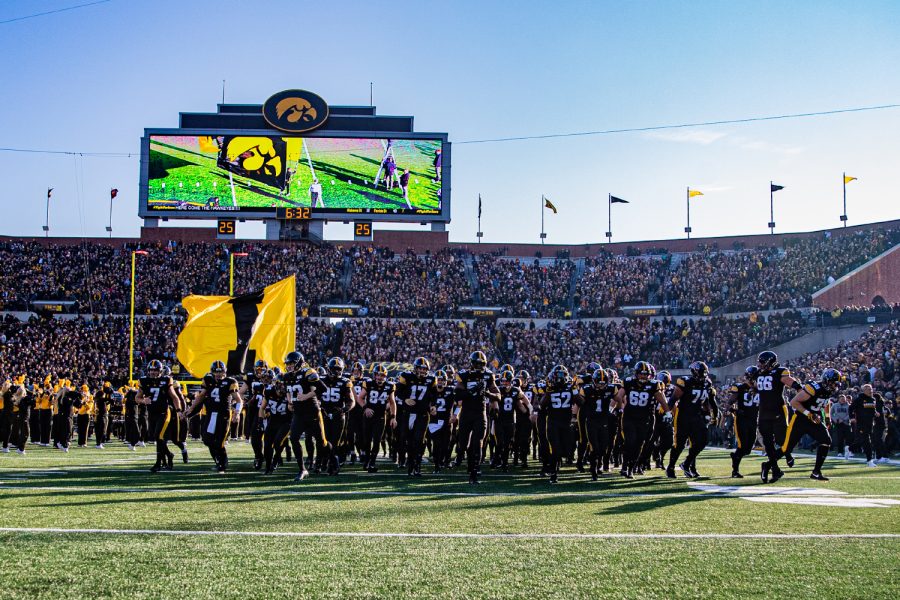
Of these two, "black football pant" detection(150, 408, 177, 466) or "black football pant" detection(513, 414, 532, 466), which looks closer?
"black football pant" detection(150, 408, 177, 466)

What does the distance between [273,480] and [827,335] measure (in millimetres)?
31741

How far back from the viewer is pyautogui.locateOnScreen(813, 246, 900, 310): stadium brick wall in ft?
143

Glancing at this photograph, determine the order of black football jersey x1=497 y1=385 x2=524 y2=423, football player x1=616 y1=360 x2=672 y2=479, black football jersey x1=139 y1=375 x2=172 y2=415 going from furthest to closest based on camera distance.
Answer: black football jersey x1=497 y1=385 x2=524 y2=423 → black football jersey x1=139 y1=375 x2=172 y2=415 → football player x1=616 y1=360 x2=672 y2=479

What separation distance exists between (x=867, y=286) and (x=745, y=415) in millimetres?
32707

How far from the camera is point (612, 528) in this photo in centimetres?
870

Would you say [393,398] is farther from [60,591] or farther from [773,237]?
[773,237]

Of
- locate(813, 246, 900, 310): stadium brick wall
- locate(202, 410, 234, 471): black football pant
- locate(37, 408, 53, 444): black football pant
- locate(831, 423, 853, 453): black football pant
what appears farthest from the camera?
locate(813, 246, 900, 310): stadium brick wall

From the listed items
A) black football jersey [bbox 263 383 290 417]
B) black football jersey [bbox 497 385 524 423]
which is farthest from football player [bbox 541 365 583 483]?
black football jersey [bbox 263 383 290 417]

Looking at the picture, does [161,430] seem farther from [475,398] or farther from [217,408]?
A: [475,398]

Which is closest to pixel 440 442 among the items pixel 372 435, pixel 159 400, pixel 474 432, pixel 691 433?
pixel 372 435

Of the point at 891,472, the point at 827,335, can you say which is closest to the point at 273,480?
the point at 891,472

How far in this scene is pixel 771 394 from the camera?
14.9m

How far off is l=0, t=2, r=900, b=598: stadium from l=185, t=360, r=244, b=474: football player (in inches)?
2.0

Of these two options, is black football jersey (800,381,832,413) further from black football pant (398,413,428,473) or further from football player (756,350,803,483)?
black football pant (398,413,428,473)
